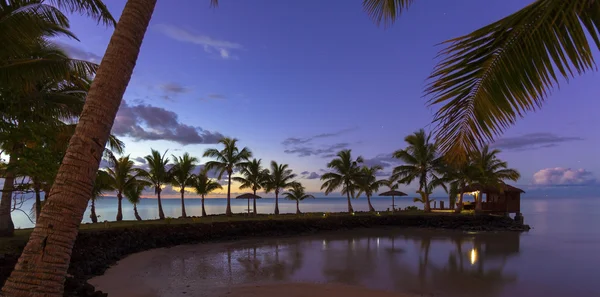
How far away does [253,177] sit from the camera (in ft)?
104

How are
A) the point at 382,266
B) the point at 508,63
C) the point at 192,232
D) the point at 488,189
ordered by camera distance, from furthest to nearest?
1. the point at 488,189
2. the point at 192,232
3. the point at 382,266
4. the point at 508,63

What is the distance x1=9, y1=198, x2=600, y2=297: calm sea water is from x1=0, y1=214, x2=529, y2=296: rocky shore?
1567mm

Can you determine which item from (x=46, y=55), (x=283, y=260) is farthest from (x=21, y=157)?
(x=283, y=260)

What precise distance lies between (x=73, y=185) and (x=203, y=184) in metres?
28.0

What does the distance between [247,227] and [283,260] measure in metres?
8.13

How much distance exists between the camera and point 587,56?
2404 millimetres

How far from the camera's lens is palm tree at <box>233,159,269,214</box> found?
3112 cm

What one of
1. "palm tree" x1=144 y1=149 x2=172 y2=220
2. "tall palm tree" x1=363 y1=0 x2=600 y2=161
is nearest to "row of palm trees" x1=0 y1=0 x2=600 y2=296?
"tall palm tree" x1=363 y1=0 x2=600 y2=161

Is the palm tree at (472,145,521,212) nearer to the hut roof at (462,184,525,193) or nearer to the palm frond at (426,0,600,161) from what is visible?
the hut roof at (462,184,525,193)

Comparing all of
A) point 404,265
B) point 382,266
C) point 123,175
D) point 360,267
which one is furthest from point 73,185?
point 123,175

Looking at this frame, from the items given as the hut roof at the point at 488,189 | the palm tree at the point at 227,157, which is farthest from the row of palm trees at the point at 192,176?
the hut roof at the point at 488,189

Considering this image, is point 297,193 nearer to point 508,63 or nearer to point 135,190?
point 135,190

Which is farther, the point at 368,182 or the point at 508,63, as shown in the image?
the point at 368,182

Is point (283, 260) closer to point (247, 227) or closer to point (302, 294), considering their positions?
point (302, 294)
